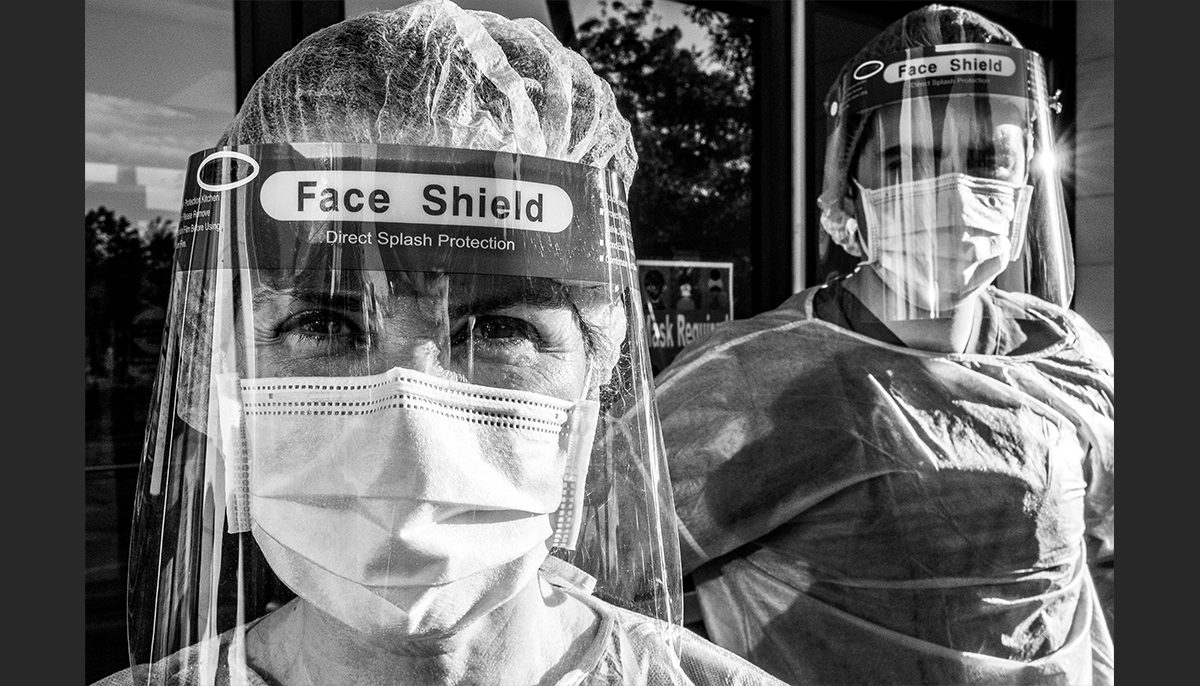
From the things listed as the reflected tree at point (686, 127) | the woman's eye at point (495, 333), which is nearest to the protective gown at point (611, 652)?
the woman's eye at point (495, 333)

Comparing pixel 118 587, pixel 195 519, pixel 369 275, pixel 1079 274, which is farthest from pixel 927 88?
pixel 118 587

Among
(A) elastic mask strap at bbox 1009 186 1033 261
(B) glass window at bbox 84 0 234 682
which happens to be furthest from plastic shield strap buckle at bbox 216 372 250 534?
(A) elastic mask strap at bbox 1009 186 1033 261

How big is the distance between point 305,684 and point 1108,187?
2007 mm

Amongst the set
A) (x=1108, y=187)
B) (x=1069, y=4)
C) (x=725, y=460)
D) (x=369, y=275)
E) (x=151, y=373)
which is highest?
(x=1069, y=4)

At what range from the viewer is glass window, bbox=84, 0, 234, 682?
181 cm

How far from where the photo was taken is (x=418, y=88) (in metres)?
1.19

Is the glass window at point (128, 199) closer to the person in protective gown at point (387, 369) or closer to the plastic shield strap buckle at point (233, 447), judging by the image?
the person in protective gown at point (387, 369)

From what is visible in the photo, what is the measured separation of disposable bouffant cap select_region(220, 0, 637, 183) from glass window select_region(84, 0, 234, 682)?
69cm

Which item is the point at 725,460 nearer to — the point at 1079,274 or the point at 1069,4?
the point at 1079,274

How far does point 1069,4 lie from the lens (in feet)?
9.11

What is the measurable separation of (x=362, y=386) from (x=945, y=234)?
134 centimetres

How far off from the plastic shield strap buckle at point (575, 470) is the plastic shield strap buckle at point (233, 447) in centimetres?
34

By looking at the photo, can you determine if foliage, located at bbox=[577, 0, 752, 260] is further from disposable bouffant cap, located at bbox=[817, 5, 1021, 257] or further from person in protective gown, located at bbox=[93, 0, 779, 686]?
person in protective gown, located at bbox=[93, 0, 779, 686]

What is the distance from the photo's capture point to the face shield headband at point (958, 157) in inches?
82.5
